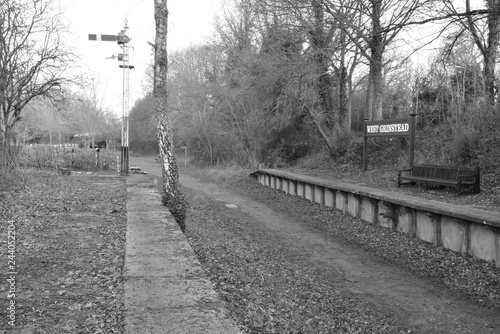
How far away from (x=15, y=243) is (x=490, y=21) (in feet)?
37.3

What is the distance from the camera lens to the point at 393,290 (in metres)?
5.79

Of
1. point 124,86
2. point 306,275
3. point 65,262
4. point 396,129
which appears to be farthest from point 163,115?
point 124,86

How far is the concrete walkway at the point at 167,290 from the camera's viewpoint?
345cm

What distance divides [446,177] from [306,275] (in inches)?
241

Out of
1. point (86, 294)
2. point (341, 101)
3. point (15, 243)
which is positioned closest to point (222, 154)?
point (341, 101)

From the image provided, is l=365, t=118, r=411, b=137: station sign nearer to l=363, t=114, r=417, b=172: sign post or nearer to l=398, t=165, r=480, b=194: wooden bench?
l=363, t=114, r=417, b=172: sign post

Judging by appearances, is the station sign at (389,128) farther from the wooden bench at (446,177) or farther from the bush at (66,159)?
the bush at (66,159)

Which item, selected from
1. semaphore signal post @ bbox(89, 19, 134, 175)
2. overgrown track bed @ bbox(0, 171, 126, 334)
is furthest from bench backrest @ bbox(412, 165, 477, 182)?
semaphore signal post @ bbox(89, 19, 134, 175)

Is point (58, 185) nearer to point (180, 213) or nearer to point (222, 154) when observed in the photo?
point (180, 213)

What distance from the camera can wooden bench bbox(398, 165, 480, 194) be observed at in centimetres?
991

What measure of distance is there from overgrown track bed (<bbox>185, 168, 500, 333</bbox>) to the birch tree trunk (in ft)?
2.75

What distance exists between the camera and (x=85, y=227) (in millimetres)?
7961

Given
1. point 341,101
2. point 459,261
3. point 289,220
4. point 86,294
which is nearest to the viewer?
point 86,294

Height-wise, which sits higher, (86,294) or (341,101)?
(341,101)
